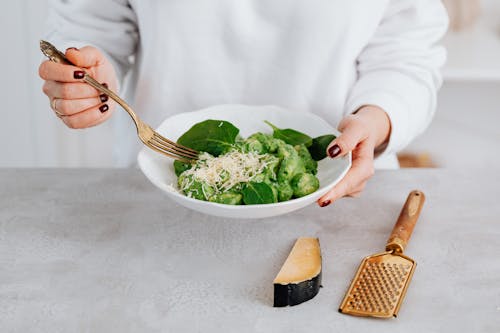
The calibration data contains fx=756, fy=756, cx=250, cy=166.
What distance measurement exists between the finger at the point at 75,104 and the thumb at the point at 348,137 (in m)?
0.34

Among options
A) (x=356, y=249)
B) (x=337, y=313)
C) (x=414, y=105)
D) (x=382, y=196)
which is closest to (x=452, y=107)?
(x=414, y=105)

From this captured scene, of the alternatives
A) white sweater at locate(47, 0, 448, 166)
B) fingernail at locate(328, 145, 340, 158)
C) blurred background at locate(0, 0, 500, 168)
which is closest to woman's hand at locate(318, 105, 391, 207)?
fingernail at locate(328, 145, 340, 158)

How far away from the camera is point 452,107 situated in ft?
7.91

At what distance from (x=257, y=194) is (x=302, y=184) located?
0.07m

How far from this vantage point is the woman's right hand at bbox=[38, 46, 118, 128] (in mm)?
1045

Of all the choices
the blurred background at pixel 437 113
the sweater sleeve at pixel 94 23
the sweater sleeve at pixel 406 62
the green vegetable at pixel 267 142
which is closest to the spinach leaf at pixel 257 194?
the green vegetable at pixel 267 142

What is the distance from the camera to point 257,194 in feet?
3.07

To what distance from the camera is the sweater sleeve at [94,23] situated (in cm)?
134

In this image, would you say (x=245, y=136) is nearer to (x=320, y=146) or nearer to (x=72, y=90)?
(x=320, y=146)

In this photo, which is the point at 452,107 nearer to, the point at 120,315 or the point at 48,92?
the point at 48,92

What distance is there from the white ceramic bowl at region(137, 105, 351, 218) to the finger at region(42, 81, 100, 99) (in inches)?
4.3

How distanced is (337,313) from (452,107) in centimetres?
167

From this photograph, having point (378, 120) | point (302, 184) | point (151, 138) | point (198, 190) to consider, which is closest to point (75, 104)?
point (151, 138)

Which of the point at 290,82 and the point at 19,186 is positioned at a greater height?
the point at 290,82
